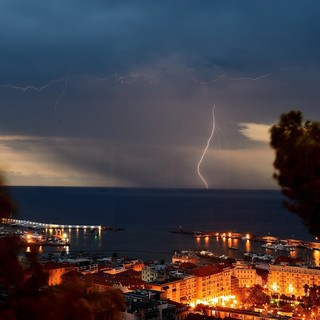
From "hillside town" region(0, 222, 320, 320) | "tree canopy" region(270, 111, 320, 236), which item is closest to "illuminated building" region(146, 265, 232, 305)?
"hillside town" region(0, 222, 320, 320)

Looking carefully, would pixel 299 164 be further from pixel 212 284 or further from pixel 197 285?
pixel 212 284

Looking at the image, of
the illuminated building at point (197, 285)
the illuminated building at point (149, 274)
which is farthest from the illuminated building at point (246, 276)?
the illuminated building at point (149, 274)

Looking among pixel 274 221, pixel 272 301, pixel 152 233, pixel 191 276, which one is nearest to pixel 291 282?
pixel 272 301

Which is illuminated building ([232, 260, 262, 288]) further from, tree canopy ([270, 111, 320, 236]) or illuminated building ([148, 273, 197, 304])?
tree canopy ([270, 111, 320, 236])

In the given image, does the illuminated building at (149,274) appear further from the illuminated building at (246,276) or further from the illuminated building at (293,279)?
the illuminated building at (293,279)

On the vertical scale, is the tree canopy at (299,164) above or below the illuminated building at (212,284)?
above

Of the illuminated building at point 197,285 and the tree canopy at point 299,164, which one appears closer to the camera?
the tree canopy at point 299,164

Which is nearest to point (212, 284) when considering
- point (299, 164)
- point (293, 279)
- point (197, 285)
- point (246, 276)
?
point (197, 285)

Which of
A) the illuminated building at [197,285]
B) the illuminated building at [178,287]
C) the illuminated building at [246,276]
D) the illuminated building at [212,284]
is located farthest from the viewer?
the illuminated building at [246,276]
